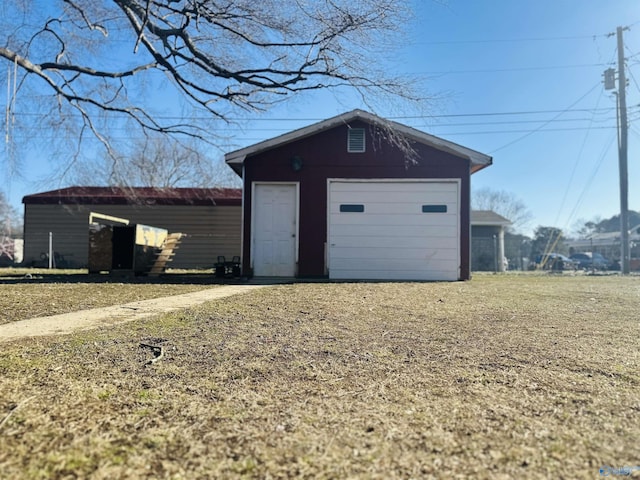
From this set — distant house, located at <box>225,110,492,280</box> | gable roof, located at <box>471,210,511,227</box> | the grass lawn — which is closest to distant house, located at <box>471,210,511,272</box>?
gable roof, located at <box>471,210,511,227</box>

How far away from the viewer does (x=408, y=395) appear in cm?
243

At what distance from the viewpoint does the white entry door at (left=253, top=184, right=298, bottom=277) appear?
1051cm

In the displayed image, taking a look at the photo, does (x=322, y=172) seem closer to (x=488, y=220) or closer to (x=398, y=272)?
(x=398, y=272)

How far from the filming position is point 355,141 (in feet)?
34.6

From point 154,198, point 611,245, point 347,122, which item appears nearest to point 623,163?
point 347,122

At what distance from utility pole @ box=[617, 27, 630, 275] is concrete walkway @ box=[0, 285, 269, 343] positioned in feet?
55.8

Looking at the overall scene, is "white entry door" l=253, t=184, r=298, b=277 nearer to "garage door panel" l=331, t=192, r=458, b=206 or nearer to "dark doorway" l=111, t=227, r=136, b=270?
"garage door panel" l=331, t=192, r=458, b=206

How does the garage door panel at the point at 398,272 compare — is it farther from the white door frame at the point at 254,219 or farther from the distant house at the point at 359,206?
the white door frame at the point at 254,219

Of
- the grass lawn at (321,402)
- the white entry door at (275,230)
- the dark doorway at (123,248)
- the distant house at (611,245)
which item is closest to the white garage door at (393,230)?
the white entry door at (275,230)

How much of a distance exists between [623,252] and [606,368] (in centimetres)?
1711

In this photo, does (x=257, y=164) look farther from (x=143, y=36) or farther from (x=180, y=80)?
(x=143, y=36)

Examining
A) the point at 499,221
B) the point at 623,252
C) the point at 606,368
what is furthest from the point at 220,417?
the point at 499,221

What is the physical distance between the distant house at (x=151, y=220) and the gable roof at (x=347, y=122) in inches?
254

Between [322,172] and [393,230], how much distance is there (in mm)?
2221
